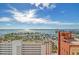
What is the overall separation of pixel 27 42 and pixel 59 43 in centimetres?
27

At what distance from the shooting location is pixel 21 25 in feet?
4.12

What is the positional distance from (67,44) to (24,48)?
0.36 meters

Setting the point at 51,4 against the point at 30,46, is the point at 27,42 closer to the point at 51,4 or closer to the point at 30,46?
the point at 30,46

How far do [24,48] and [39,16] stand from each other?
0.97 ft

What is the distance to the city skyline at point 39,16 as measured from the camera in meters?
1.24

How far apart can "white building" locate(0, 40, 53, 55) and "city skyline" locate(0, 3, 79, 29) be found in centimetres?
14

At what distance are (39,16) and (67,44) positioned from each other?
33cm

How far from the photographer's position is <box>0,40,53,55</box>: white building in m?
1.23

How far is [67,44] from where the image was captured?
1.24 m

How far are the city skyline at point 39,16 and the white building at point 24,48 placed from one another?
0.14 m

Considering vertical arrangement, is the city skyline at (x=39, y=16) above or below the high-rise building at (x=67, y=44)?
above

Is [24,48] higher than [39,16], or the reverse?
[39,16]

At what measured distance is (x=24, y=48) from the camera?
124 cm
